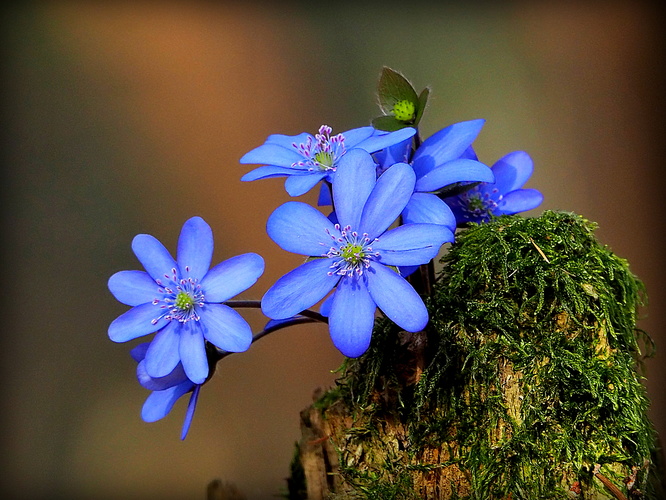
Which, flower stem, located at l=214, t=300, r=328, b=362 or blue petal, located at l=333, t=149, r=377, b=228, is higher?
blue petal, located at l=333, t=149, r=377, b=228

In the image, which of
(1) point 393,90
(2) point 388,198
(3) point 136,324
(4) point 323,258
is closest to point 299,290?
(4) point 323,258

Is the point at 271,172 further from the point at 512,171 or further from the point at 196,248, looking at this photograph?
the point at 512,171

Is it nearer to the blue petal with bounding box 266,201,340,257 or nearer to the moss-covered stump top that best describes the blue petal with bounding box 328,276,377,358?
the blue petal with bounding box 266,201,340,257

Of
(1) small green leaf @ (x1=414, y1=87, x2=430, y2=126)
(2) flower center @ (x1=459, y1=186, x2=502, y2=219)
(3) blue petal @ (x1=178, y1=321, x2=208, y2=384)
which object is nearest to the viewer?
(3) blue petal @ (x1=178, y1=321, x2=208, y2=384)

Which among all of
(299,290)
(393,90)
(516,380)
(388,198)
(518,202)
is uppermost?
(393,90)

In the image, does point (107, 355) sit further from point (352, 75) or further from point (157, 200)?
point (352, 75)

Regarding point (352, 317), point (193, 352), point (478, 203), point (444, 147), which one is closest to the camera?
point (352, 317)

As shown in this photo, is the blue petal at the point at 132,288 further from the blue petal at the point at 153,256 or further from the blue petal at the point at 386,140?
the blue petal at the point at 386,140

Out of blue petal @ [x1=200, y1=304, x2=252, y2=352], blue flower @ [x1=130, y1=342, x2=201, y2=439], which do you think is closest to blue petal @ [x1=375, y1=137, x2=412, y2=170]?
blue petal @ [x1=200, y1=304, x2=252, y2=352]
